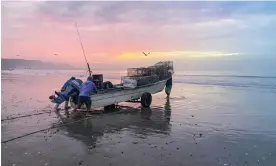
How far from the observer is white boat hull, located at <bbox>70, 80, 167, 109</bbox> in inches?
574

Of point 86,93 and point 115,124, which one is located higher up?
point 86,93

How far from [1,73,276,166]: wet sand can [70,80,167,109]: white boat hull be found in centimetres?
77

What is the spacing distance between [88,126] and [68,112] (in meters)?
3.24

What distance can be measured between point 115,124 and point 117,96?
3.78 metres

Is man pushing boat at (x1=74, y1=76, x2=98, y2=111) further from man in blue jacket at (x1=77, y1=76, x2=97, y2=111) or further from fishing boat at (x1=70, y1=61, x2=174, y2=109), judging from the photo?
fishing boat at (x1=70, y1=61, x2=174, y2=109)

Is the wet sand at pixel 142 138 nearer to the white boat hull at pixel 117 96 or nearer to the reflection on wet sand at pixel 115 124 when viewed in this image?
the reflection on wet sand at pixel 115 124

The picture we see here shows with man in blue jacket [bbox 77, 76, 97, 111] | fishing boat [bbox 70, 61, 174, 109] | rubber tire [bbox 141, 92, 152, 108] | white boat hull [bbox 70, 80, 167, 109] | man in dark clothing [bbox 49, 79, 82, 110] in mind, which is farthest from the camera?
rubber tire [bbox 141, 92, 152, 108]

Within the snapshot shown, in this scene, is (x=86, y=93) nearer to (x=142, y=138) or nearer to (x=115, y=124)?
(x=115, y=124)

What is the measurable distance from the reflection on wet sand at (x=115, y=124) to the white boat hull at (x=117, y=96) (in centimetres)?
76

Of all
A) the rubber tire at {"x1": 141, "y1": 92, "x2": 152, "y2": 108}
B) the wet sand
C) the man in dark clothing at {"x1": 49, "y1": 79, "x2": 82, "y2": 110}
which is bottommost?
the wet sand

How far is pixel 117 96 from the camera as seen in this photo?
619 inches

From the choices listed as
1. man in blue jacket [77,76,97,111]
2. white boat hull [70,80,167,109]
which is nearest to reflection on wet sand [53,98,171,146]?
man in blue jacket [77,76,97,111]

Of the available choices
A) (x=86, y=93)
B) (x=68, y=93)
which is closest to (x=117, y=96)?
(x=86, y=93)

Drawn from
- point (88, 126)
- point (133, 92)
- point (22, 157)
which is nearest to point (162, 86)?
point (133, 92)
